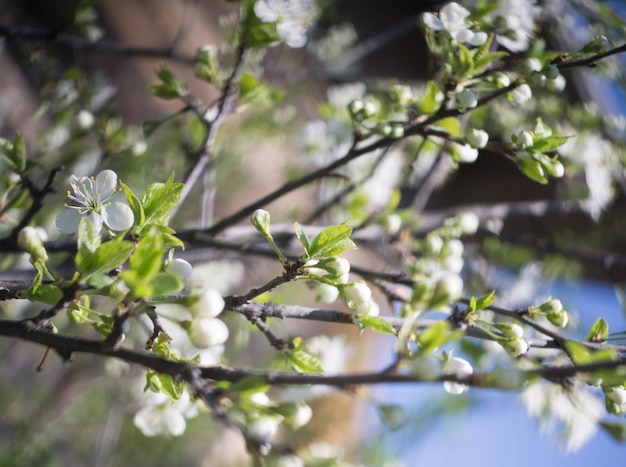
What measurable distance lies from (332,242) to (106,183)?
159 mm

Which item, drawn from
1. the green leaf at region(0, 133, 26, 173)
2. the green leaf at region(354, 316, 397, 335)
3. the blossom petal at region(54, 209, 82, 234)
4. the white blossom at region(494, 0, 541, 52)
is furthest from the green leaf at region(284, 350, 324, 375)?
the white blossom at region(494, 0, 541, 52)

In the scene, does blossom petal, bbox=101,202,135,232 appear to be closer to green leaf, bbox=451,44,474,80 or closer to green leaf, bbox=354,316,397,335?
green leaf, bbox=354,316,397,335

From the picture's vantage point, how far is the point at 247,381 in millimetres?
221

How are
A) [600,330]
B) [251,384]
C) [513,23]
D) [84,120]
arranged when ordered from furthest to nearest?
[84,120] → [513,23] → [600,330] → [251,384]

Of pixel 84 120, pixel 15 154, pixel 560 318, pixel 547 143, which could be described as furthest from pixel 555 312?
pixel 84 120

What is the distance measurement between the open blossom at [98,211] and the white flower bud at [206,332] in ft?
0.26

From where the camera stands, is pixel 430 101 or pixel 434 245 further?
pixel 434 245

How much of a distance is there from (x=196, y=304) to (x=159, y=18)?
4.61ft

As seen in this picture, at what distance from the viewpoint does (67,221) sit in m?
0.32

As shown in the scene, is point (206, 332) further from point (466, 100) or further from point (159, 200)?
point (466, 100)

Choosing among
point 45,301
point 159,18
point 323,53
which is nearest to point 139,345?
point 45,301

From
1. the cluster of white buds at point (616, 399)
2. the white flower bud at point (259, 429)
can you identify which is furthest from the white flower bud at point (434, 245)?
the white flower bud at point (259, 429)

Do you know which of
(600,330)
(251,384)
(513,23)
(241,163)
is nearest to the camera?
(251,384)

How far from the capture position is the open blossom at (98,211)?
30 centimetres
